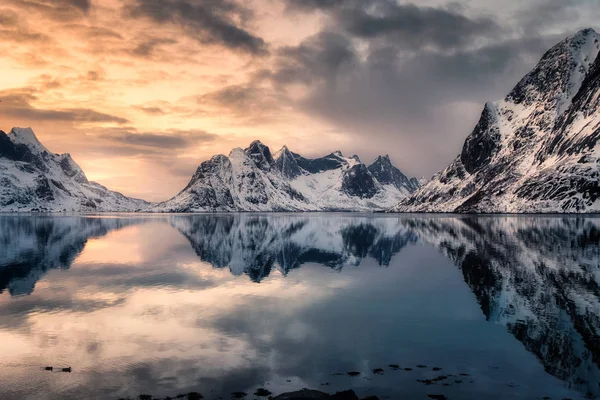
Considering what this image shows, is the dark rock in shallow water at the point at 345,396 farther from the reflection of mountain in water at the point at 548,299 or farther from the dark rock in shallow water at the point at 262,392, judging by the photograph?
the reflection of mountain in water at the point at 548,299

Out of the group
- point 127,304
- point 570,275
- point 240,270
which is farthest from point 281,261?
point 570,275

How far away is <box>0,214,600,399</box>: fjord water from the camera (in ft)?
61.5

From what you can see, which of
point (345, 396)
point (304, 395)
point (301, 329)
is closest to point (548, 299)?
point (301, 329)

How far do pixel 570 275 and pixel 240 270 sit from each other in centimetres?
3518

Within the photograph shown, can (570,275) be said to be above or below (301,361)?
above

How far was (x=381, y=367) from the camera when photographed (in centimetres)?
2053

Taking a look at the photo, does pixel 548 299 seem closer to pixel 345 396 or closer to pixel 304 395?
pixel 345 396

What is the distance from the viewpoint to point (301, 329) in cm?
2697

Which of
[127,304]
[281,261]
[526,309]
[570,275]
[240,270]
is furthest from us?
[281,261]

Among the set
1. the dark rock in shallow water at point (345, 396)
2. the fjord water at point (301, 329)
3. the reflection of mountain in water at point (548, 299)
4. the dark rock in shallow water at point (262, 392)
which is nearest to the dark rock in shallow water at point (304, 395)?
the dark rock in shallow water at point (345, 396)

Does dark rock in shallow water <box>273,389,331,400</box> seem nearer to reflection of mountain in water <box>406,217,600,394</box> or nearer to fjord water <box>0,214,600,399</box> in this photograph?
fjord water <box>0,214,600,399</box>

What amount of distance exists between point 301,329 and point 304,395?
35.5ft

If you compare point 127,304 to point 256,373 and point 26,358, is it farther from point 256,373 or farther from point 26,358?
point 256,373

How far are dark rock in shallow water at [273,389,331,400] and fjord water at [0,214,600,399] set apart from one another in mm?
1638
